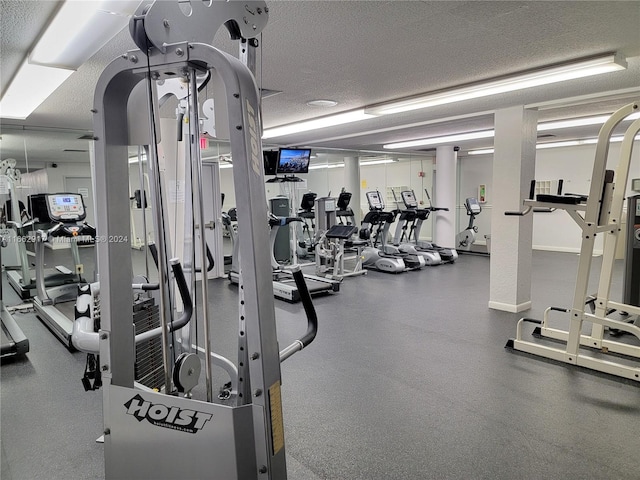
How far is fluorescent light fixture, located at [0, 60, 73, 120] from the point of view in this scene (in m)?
3.27

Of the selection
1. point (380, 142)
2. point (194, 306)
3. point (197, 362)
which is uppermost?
point (380, 142)

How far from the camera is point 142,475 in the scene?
1330 mm

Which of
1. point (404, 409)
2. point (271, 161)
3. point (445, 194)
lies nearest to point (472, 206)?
point (445, 194)

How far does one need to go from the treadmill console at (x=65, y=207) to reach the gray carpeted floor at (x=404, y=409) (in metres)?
1.27

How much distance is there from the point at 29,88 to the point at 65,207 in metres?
1.65

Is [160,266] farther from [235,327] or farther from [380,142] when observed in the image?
[380,142]

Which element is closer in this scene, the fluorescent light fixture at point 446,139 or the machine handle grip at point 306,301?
the machine handle grip at point 306,301

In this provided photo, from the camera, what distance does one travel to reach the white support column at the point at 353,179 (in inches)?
377

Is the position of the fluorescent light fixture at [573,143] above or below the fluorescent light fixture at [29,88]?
below

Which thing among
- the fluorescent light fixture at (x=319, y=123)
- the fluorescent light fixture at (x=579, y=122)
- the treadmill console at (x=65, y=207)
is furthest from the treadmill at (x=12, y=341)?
the fluorescent light fixture at (x=579, y=122)

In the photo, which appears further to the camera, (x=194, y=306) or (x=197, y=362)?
(x=194, y=306)

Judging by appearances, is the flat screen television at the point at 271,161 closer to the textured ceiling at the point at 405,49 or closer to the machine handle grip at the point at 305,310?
the textured ceiling at the point at 405,49

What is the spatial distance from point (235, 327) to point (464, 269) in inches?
187

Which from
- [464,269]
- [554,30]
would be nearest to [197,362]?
[554,30]
